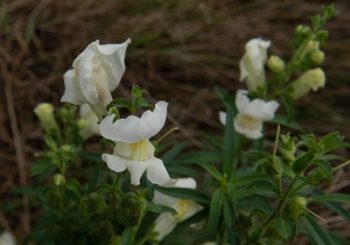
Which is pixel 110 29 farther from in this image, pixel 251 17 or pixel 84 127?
pixel 84 127

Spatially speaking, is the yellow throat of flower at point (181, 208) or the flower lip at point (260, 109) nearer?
the yellow throat of flower at point (181, 208)

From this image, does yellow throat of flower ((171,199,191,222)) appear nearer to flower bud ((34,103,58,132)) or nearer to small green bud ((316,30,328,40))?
flower bud ((34,103,58,132))

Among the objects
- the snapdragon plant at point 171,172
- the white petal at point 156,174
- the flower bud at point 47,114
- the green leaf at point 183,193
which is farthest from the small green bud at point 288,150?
the flower bud at point 47,114

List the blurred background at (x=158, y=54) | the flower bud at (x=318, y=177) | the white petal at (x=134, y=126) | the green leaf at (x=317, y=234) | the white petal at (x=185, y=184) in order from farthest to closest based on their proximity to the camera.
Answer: the blurred background at (x=158, y=54) → the white petal at (x=185, y=184) → the green leaf at (x=317, y=234) → the flower bud at (x=318, y=177) → the white petal at (x=134, y=126)

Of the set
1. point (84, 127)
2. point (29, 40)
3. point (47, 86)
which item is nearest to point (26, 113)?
point (47, 86)

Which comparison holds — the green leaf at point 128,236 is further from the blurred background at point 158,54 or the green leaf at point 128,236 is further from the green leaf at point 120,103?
the blurred background at point 158,54

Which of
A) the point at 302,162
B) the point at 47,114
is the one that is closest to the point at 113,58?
the point at 302,162

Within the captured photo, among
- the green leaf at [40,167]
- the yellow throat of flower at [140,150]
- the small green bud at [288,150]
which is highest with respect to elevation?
the yellow throat of flower at [140,150]
